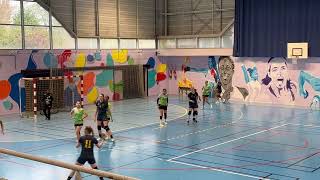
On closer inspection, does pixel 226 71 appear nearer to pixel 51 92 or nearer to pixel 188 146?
pixel 51 92

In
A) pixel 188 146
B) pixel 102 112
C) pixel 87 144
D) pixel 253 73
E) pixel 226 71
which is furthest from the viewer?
pixel 226 71

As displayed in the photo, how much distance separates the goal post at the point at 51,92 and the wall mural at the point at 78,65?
12.9 inches

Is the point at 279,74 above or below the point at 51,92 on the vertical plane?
above

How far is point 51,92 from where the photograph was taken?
31.3 m

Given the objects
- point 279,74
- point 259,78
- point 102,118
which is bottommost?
point 102,118

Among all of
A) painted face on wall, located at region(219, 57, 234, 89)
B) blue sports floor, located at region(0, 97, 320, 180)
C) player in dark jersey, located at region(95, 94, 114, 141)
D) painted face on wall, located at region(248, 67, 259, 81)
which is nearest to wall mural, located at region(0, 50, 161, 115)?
blue sports floor, located at region(0, 97, 320, 180)

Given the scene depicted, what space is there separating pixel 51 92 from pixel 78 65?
4349 millimetres

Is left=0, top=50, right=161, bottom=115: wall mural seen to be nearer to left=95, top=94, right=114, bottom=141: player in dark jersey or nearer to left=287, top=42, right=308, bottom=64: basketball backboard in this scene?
left=95, top=94, right=114, bottom=141: player in dark jersey

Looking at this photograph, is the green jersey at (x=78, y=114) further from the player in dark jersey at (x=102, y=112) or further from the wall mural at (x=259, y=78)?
the wall mural at (x=259, y=78)

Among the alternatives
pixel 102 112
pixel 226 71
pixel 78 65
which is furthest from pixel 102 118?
pixel 226 71

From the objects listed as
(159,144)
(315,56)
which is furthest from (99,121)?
(315,56)

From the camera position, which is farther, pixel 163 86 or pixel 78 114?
pixel 163 86

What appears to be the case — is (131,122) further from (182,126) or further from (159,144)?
(159,144)

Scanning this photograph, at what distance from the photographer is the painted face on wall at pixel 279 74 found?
3469cm
